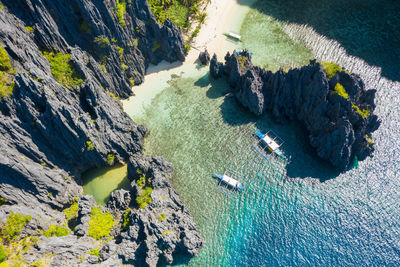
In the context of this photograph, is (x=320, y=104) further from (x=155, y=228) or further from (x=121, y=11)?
(x=121, y=11)

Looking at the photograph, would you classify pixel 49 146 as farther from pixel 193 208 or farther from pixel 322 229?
pixel 322 229

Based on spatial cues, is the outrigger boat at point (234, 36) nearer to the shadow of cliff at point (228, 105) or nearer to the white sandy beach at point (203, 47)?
the white sandy beach at point (203, 47)

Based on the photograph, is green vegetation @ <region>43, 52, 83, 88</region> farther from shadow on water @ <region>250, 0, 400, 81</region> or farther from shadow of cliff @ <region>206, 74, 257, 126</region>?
shadow on water @ <region>250, 0, 400, 81</region>

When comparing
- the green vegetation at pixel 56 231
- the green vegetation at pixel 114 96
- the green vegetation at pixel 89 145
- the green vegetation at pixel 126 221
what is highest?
the green vegetation at pixel 114 96

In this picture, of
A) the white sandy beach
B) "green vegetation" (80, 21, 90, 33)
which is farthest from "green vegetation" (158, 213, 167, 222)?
"green vegetation" (80, 21, 90, 33)

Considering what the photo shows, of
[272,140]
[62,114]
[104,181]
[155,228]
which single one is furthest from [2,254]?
[272,140]

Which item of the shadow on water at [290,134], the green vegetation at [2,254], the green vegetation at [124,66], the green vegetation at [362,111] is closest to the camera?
the green vegetation at [2,254]

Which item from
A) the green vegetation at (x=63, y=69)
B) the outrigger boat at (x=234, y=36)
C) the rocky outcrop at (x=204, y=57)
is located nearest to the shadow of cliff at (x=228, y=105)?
the rocky outcrop at (x=204, y=57)
